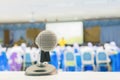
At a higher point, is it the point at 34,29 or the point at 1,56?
the point at 34,29

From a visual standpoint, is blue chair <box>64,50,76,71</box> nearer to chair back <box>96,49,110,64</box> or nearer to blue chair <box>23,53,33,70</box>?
chair back <box>96,49,110,64</box>

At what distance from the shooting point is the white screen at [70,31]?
14.1m

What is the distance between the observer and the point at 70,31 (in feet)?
47.2

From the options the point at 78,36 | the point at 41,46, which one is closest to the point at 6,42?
the point at 78,36

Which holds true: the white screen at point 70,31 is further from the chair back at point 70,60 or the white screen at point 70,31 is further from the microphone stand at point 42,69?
the microphone stand at point 42,69

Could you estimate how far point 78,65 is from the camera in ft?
16.6

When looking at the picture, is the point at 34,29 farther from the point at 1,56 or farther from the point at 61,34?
the point at 1,56

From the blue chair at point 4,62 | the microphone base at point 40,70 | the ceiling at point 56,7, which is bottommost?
the blue chair at point 4,62

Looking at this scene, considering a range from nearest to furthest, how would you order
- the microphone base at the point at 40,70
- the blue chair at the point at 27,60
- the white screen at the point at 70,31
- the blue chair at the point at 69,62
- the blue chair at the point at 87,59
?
the microphone base at the point at 40,70 → the blue chair at the point at 69,62 → the blue chair at the point at 87,59 → the blue chair at the point at 27,60 → the white screen at the point at 70,31

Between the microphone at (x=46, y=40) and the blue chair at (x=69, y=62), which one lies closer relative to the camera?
the microphone at (x=46, y=40)

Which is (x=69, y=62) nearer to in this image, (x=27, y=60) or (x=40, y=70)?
(x=27, y=60)

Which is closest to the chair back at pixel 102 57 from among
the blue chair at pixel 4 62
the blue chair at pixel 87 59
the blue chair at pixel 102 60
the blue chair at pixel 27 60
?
the blue chair at pixel 102 60

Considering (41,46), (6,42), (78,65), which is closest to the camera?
(41,46)

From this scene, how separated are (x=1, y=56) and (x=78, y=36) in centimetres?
923
